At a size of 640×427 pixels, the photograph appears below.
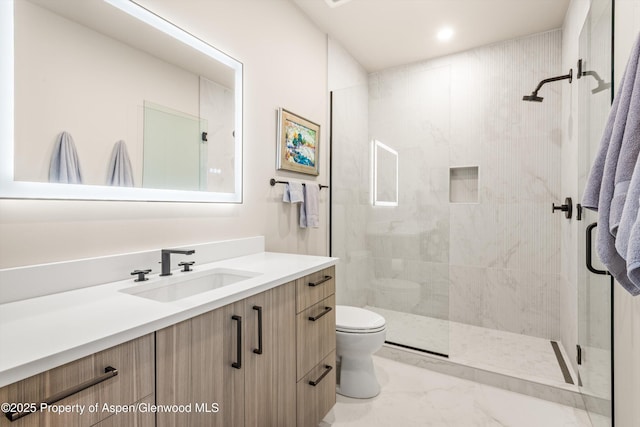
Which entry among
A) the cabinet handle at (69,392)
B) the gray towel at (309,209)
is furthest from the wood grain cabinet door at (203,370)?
the gray towel at (309,209)

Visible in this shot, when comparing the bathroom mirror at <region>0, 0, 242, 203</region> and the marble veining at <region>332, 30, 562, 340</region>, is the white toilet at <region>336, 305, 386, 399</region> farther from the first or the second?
the bathroom mirror at <region>0, 0, 242, 203</region>

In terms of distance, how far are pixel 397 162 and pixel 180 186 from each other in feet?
5.74

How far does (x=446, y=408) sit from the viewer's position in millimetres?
1805

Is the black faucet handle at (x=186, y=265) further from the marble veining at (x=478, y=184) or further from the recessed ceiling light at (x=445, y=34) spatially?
the recessed ceiling light at (x=445, y=34)

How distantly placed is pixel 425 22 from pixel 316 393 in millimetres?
2705

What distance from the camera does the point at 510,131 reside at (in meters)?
2.76

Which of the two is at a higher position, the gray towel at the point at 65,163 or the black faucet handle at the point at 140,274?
the gray towel at the point at 65,163

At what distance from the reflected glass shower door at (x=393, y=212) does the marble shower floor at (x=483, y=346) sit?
11 millimetres

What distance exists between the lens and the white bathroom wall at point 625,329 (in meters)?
1.10

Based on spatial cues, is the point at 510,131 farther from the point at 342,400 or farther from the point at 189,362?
the point at 189,362

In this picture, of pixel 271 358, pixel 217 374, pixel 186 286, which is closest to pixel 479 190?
pixel 271 358

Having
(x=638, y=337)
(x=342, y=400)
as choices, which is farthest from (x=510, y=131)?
(x=342, y=400)

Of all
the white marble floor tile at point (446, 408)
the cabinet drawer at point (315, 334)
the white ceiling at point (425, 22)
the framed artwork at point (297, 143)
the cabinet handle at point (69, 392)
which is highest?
the white ceiling at point (425, 22)

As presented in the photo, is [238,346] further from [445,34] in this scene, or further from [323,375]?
[445,34]
